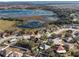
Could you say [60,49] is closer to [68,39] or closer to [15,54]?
[68,39]

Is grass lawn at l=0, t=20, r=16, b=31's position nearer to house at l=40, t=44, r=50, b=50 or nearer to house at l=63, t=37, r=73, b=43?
house at l=40, t=44, r=50, b=50

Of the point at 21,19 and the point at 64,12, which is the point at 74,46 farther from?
the point at 21,19

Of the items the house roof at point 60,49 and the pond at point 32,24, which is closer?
the house roof at point 60,49

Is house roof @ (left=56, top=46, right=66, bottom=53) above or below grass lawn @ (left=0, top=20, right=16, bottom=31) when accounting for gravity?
below

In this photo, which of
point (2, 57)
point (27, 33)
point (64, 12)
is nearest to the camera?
point (2, 57)

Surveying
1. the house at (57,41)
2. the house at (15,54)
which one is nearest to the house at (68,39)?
the house at (57,41)

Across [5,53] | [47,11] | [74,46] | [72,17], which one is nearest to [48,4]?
[47,11]

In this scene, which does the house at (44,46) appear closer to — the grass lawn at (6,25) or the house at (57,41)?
the house at (57,41)

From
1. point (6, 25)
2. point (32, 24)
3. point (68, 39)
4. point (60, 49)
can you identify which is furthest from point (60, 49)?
point (6, 25)

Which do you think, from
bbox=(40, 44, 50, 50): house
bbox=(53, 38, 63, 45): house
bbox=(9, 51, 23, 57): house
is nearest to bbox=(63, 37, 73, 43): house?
bbox=(53, 38, 63, 45): house

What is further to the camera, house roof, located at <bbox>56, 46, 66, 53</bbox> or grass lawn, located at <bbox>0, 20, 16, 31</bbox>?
grass lawn, located at <bbox>0, 20, 16, 31</bbox>

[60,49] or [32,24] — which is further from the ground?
[32,24]
